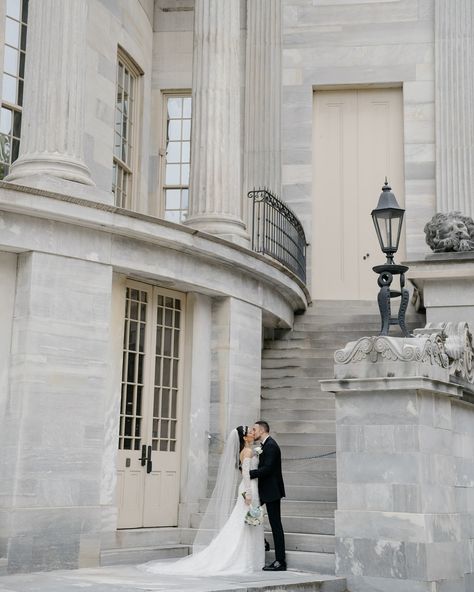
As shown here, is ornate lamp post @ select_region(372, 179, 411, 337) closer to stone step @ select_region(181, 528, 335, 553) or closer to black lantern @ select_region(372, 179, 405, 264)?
black lantern @ select_region(372, 179, 405, 264)

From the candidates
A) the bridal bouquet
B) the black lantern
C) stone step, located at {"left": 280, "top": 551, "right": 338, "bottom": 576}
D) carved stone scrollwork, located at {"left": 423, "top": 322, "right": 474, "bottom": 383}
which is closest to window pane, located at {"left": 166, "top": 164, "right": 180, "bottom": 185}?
carved stone scrollwork, located at {"left": 423, "top": 322, "right": 474, "bottom": 383}

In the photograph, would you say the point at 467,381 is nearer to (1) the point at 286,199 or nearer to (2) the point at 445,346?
(2) the point at 445,346

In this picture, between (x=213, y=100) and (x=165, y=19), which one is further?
(x=165, y=19)

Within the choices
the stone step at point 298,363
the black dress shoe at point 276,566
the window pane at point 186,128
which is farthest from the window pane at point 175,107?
the black dress shoe at point 276,566

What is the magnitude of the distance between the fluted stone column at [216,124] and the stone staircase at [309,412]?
281cm

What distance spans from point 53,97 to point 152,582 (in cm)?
614

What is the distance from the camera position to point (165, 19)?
20484 mm

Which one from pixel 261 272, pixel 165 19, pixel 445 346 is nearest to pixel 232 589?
pixel 445 346

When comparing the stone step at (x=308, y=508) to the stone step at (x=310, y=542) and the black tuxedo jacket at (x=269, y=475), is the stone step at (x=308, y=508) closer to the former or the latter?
the stone step at (x=310, y=542)

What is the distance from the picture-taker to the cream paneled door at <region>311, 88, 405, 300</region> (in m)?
20.1

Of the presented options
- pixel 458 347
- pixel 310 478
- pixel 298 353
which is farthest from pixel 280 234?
pixel 458 347

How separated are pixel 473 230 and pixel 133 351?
21.0ft

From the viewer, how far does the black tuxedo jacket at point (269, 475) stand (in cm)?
1157

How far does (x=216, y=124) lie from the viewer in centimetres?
1507
